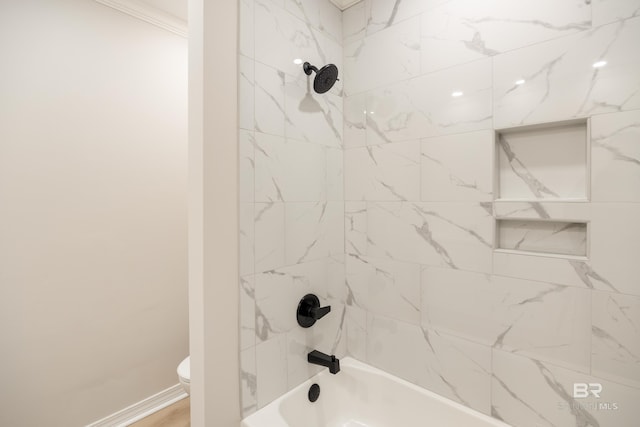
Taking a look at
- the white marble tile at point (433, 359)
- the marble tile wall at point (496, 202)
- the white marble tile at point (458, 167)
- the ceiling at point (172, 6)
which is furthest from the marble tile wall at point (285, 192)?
the ceiling at point (172, 6)

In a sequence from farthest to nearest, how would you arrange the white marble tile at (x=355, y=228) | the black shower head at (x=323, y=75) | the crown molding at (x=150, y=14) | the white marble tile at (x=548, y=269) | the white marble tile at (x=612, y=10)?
1. the crown molding at (x=150, y=14)
2. the white marble tile at (x=355, y=228)
3. the black shower head at (x=323, y=75)
4. the white marble tile at (x=548, y=269)
5. the white marble tile at (x=612, y=10)

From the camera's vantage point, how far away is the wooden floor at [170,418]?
83.5 inches

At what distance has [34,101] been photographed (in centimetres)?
174

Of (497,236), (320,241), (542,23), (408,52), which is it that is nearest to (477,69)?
(542,23)

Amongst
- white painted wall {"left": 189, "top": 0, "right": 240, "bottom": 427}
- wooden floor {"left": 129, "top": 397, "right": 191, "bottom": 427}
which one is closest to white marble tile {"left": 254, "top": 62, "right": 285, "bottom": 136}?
white painted wall {"left": 189, "top": 0, "right": 240, "bottom": 427}

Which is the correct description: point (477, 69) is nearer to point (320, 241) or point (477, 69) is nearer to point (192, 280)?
point (320, 241)

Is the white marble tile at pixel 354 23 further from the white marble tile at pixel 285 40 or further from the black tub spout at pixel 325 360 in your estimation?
the black tub spout at pixel 325 360

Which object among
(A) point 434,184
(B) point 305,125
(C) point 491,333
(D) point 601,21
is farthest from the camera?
(B) point 305,125

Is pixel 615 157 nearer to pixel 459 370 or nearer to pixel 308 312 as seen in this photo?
pixel 459 370

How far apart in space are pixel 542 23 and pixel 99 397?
10.5 feet

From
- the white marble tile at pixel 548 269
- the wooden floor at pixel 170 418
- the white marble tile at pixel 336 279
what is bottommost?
the wooden floor at pixel 170 418

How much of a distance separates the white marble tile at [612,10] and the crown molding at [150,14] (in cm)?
251

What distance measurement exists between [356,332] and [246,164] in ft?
4.00

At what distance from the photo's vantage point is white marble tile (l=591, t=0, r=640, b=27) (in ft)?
3.38
